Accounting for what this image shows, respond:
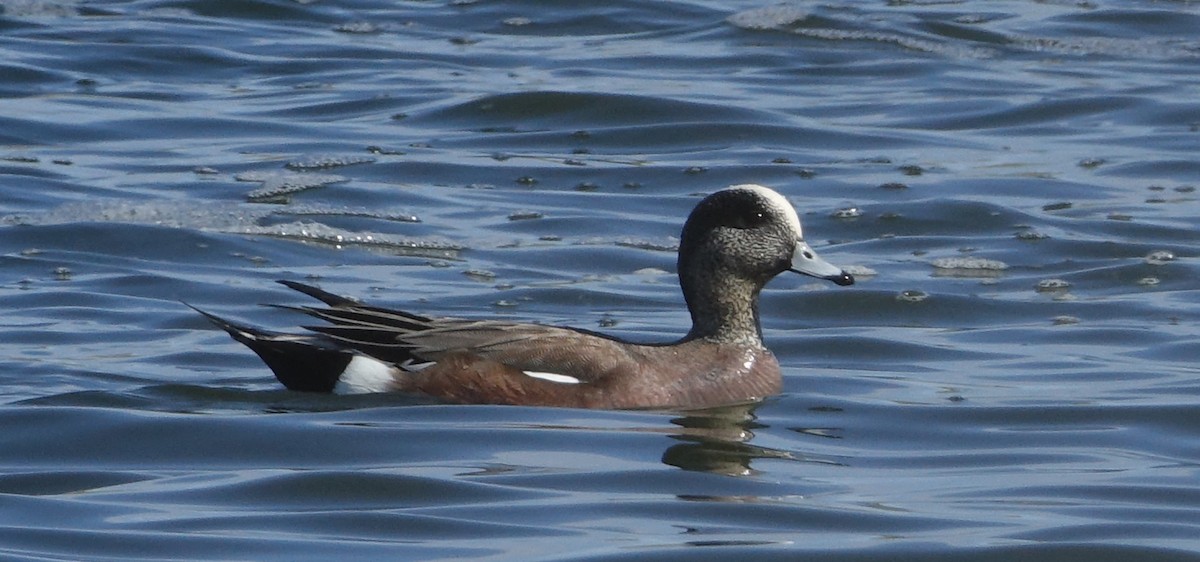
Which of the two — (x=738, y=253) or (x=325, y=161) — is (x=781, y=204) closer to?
(x=738, y=253)

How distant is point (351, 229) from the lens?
34.7 ft

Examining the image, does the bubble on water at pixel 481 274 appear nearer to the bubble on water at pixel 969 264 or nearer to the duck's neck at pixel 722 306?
the bubble on water at pixel 969 264

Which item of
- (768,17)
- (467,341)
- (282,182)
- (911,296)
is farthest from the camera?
(768,17)

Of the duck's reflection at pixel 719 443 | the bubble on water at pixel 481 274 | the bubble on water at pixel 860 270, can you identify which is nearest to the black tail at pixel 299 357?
the duck's reflection at pixel 719 443

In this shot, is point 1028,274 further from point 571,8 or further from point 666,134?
point 571,8

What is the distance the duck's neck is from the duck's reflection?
0.31 m

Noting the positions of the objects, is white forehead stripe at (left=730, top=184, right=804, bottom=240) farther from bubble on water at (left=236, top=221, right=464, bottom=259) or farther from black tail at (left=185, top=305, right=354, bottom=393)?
bubble on water at (left=236, top=221, right=464, bottom=259)

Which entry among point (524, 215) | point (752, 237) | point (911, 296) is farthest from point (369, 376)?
point (524, 215)

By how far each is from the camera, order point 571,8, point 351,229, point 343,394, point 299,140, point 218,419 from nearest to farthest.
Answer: point 218,419
point 343,394
point 351,229
point 299,140
point 571,8

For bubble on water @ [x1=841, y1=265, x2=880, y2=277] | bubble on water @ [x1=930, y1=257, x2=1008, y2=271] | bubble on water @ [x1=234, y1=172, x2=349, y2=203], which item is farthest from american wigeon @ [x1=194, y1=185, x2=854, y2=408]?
bubble on water @ [x1=234, y1=172, x2=349, y2=203]

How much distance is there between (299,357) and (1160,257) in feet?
14.2

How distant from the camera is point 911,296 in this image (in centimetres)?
931

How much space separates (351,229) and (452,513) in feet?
16.7

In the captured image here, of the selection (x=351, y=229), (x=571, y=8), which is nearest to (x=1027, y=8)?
(x=571, y=8)
